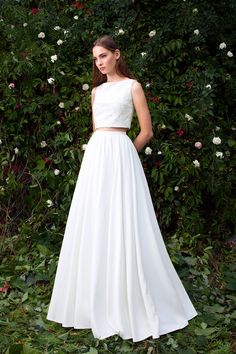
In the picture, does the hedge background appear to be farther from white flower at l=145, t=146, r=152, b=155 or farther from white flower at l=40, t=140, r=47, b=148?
white flower at l=145, t=146, r=152, b=155

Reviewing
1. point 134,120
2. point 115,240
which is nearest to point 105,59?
point 115,240

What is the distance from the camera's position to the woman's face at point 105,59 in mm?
3346

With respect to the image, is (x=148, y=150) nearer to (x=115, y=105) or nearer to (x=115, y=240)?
(x=115, y=105)

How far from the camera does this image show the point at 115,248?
3.25 metres

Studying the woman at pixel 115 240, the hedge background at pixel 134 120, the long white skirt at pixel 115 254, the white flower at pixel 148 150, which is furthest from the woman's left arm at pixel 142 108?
the hedge background at pixel 134 120

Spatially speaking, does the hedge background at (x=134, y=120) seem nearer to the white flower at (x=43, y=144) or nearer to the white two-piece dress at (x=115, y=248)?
the white flower at (x=43, y=144)

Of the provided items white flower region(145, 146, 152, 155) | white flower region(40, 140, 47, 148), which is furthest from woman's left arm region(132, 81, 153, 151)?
white flower region(40, 140, 47, 148)

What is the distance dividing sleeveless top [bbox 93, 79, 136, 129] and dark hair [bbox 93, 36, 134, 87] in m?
0.09

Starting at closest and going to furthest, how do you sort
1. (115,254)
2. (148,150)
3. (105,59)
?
(115,254) → (105,59) → (148,150)

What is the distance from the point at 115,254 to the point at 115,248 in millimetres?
36

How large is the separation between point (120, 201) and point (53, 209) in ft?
5.54

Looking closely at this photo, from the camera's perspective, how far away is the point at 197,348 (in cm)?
335

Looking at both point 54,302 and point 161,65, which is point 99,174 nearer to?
point 54,302

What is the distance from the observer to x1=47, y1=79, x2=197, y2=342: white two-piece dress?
128 inches
